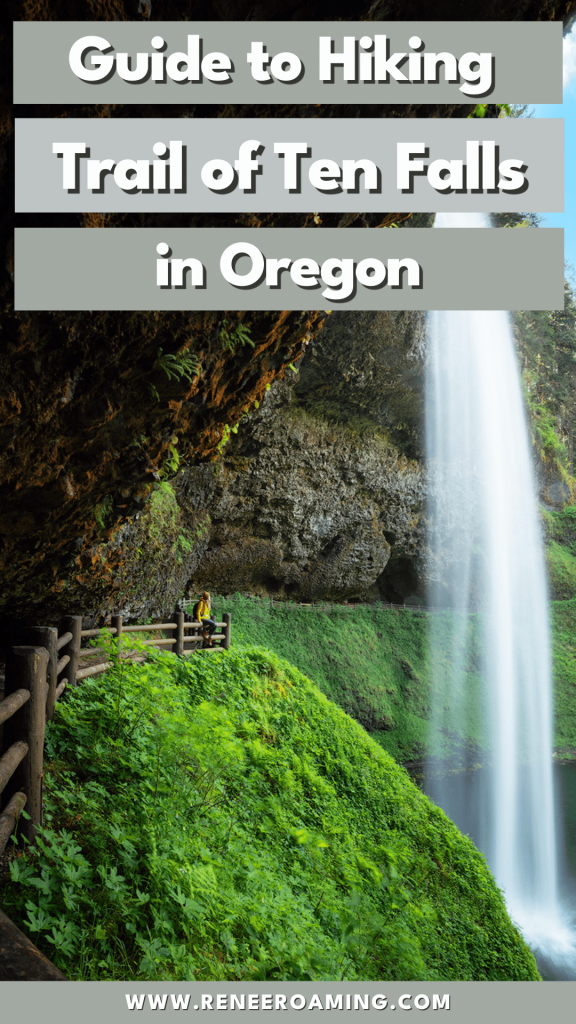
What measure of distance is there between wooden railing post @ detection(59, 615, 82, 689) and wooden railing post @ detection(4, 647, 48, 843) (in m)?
1.91

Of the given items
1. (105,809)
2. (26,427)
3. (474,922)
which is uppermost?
(26,427)

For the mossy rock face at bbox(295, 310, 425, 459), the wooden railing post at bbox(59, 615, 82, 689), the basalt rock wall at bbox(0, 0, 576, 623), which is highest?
the mossy rock face at bbox(295, 310, 425, 459)

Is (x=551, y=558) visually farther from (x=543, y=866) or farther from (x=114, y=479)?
(x=114, y=479)

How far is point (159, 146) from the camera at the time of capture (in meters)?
2.79

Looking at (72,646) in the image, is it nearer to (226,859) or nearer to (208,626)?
(226,859)

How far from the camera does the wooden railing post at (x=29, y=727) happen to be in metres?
3.17

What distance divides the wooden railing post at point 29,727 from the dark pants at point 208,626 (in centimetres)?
714

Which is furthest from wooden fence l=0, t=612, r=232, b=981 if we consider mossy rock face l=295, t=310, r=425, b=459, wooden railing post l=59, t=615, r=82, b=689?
mossy rock face l=295, t=310, r=425, b=459

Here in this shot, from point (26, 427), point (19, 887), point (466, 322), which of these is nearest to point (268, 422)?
point (466, 322)

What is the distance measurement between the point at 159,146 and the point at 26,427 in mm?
1777

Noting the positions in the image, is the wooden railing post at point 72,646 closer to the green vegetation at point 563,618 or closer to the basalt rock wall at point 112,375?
the basalt rock wall at point 112,375

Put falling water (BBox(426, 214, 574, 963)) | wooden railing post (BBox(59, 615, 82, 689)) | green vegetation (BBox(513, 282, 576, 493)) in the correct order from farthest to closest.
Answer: green vegetation (BBox(513, 282, 576, 493)) → falling water (BBox(426, 214, 574, 963)) → wooden railing post (BBox(59, 615, 82, 689))

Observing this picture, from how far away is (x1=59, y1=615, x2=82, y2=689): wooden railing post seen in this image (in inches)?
210

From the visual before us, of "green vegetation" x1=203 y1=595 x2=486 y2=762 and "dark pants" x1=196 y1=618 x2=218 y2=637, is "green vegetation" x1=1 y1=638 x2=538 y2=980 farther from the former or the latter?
"green vegetation" x1=203 y1=595 x2=486 y2=762
